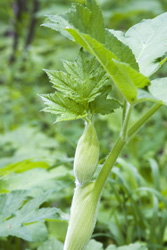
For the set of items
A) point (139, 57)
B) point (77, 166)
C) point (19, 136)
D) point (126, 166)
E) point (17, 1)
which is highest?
point (17, 1)

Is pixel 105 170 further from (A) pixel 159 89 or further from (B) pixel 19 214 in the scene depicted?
(B) pixel 19 214

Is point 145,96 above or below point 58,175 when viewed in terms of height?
above

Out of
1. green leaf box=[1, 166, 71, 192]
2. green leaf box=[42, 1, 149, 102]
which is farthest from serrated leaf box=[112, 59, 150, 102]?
green leaf box=[1, 166, 71, 192]

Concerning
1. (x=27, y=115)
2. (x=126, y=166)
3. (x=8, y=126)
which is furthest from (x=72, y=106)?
(x=27, y=115)

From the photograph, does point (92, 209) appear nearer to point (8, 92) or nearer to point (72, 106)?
point (72, 106)

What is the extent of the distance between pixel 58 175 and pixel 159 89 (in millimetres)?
560

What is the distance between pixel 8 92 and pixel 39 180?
5.41 ft

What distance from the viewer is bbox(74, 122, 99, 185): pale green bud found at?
560mm

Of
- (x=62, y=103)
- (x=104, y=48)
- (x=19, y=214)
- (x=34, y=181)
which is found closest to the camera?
(x=104, y=48)

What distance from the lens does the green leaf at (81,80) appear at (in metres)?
0.57

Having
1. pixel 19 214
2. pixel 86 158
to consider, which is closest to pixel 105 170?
pixel 86 158

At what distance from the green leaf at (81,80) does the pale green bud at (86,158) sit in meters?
0.07

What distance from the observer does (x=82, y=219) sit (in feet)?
1.81

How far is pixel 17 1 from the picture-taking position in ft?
9.34
